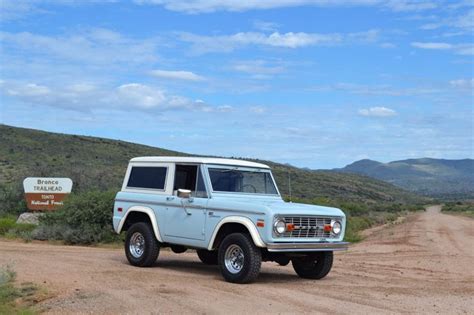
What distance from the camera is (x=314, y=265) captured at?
44.3 feet

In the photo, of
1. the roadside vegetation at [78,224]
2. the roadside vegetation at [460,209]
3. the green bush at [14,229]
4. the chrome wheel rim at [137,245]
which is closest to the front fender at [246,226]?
the chrome wheel rim at [137,245]

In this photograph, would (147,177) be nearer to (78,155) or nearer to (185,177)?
(185,177)

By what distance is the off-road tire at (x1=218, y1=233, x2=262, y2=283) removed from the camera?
11891mm

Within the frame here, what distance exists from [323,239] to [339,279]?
1.21m

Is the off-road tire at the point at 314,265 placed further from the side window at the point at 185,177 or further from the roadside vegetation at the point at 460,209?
the roadside vegetation at the point at 460,209

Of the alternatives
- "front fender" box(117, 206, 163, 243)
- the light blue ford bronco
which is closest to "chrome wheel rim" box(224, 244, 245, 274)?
the light blue ford bronco

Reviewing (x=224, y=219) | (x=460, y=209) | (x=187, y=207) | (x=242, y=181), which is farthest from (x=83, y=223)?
(x=460, y=209)

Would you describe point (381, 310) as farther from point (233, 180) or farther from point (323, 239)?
point (233, 180)

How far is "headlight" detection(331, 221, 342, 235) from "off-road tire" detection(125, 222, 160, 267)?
3.63m

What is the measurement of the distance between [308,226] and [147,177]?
3.98 meters

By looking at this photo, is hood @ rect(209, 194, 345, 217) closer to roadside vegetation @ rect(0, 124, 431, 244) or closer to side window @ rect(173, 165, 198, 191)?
side window @ rect(173, 165, 198, 191)

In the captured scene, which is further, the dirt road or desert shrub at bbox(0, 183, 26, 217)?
desert shrub at bbox(0, 183, 26, 217)

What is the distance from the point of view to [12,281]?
459 inches

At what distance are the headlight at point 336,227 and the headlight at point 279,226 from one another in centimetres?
131
